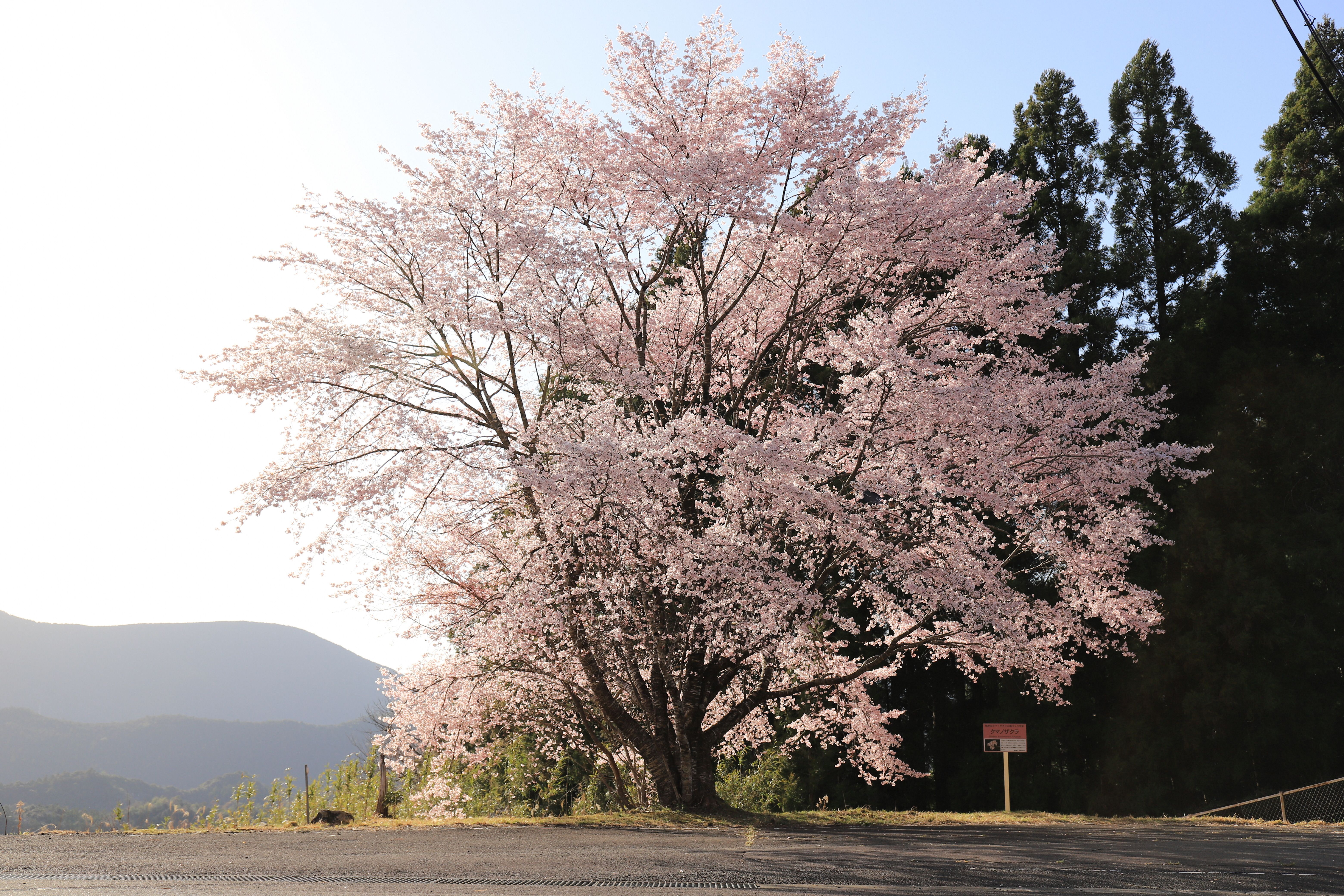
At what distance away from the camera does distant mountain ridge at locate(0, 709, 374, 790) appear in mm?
72438

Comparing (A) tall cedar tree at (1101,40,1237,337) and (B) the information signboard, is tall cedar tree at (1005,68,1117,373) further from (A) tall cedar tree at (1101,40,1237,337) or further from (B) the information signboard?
(B) the information signboard

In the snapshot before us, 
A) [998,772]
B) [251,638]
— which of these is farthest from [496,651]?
[251,638]

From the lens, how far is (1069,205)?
1986 centimetres

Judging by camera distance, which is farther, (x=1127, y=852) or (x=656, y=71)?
(x=656, y=71)

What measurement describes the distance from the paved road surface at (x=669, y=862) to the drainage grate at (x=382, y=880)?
0.02m

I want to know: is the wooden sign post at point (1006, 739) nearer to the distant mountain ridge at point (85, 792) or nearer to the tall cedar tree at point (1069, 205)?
the tall cedar tree at point (1069, 205)

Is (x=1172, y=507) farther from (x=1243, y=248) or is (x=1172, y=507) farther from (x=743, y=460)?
(x=743, y=460)

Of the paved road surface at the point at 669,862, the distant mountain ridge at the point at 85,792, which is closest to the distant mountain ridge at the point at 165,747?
the distant mountain ridge at the point at 85,792

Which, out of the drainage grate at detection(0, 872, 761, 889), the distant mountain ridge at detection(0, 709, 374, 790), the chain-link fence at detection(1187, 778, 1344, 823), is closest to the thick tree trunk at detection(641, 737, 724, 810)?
the drainage grate at detection(0, 872, 761, 889)

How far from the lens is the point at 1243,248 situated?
17.5 m

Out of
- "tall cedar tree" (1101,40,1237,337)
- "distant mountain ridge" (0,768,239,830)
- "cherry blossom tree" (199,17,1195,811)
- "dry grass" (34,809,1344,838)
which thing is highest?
"tall cedar tree" (1101,40,1237,337)

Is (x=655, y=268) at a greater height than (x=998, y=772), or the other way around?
(x=655, y=268)

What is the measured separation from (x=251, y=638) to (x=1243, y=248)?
429 feet

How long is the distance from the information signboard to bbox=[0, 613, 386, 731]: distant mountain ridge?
8288cm
